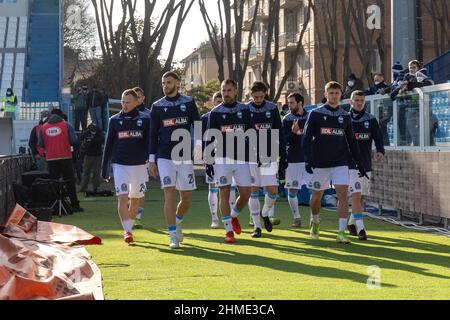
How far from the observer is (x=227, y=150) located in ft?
42.9

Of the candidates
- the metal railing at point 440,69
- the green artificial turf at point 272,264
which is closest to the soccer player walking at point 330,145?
the green artificial turf at point 272,264

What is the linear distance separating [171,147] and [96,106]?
61.4 ft

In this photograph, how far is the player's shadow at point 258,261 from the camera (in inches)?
392

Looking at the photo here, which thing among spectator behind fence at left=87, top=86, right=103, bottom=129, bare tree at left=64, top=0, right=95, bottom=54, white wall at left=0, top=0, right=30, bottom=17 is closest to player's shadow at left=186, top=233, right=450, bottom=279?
spectator behind fence at left=87, top=86, right=103, bottom=129

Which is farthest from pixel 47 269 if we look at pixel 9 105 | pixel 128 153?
pixel 9 105

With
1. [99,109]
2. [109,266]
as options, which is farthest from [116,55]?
[109,266]

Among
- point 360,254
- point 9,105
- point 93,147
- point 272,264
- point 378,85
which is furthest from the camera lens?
point 9,105

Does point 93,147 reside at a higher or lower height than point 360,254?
higher

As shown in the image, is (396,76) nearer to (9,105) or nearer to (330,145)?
(330,145)

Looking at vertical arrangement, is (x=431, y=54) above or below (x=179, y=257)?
above

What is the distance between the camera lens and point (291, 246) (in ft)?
42.5
